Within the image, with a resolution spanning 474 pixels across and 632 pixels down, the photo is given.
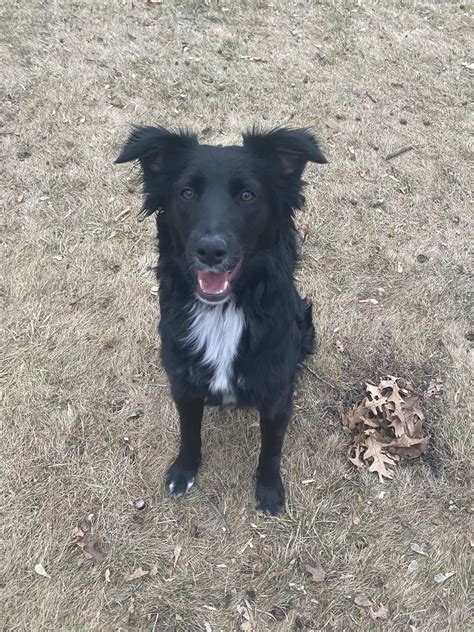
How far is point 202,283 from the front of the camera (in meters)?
2.42

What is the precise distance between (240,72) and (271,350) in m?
5.01

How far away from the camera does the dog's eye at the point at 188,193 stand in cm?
Result: 244

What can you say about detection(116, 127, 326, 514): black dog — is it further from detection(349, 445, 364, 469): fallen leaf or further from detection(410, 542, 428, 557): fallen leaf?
detection(410, 542, 428, 557): fallen leaf

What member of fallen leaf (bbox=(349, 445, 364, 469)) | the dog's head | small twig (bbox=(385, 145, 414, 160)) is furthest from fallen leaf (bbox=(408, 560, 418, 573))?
small twig (bbox=(385, 145, 414, 160))

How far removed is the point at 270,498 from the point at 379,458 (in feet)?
2.56

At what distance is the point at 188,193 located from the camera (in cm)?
245

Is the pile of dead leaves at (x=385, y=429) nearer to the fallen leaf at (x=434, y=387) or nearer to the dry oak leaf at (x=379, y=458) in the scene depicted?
the dry oak leaf at (x=379, y=458)

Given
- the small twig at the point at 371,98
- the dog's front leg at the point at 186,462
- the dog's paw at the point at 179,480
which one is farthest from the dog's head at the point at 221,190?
the small twig at the point at 371,98

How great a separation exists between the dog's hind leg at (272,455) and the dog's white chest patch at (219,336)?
31 cm

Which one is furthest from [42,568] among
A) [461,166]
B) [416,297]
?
[461,166]

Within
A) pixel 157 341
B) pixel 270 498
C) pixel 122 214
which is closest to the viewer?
pixel 270 498

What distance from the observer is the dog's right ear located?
241cm

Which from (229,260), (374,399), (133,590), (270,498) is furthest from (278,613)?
(229,260)

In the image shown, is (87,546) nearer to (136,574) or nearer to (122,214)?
(136,574)
